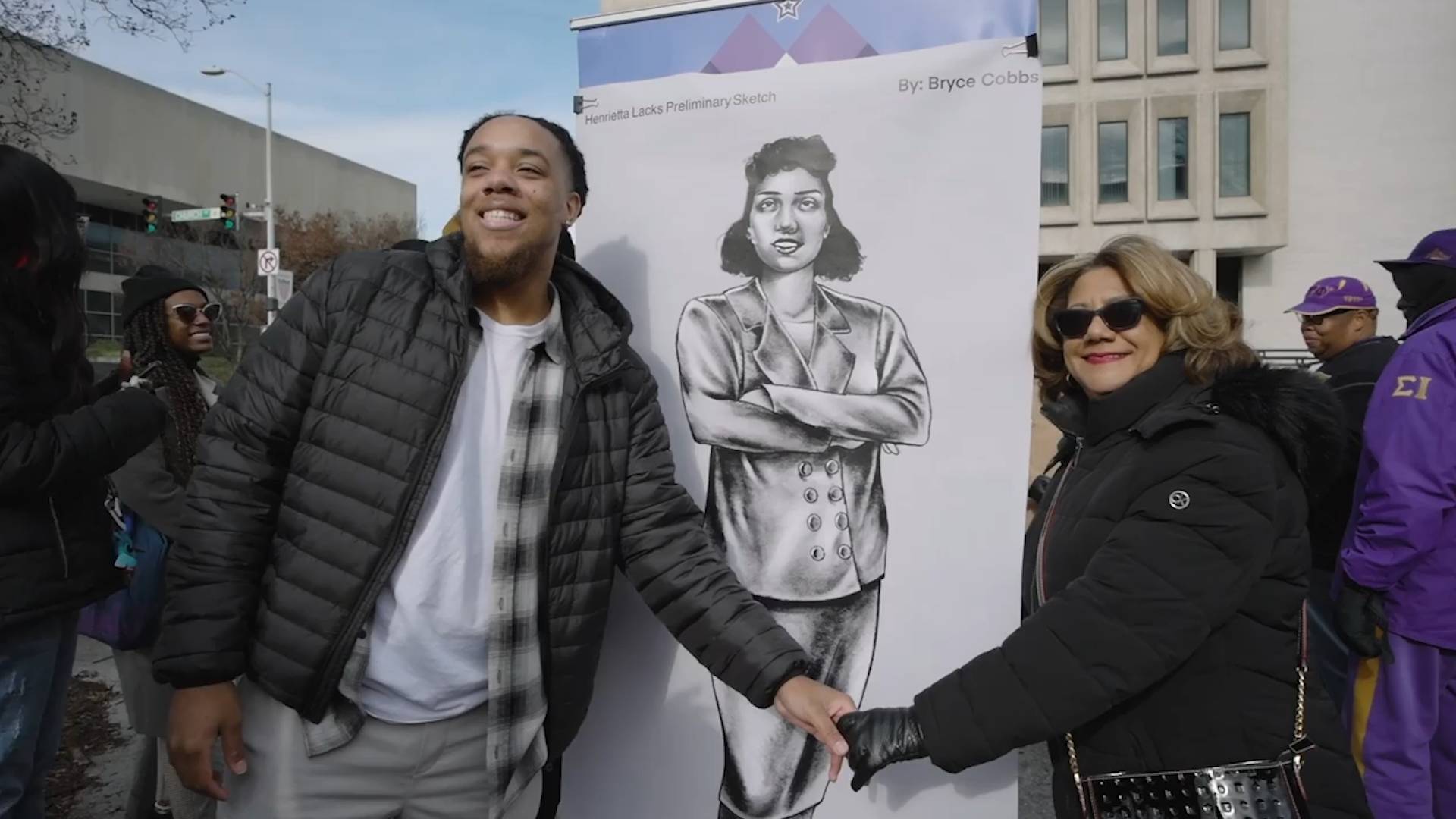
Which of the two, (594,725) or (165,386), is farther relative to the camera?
(165,386)

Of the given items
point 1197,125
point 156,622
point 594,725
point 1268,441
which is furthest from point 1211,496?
point 1197,125

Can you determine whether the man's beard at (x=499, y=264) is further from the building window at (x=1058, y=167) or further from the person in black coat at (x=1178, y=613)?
the building window at (x=1058, y=167)

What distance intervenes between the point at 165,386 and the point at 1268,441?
3253 millimetres

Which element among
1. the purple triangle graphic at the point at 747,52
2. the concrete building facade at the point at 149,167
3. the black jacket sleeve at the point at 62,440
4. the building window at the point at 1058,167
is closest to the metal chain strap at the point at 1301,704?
the purple triangle graphic at the point at 747,52

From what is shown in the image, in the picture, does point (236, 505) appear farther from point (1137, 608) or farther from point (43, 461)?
point (1137, 608)

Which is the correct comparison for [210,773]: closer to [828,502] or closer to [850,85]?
[828,502]

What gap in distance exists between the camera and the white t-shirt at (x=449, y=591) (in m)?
1.71

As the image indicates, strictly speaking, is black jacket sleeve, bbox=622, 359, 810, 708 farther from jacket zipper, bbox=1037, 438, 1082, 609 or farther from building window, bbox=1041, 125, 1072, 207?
building window, bbox=1041, 125, 1072, 207

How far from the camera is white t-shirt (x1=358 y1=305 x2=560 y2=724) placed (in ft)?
5.62

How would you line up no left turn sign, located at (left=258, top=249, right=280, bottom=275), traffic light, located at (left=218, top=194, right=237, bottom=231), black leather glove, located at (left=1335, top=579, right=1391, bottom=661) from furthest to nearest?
1. traffic light, located at (left=218, top=194, right=237, bottom=231)
2. no left turn sign, located at (left=258, top=249, right=280, bottom=275)
3. black leather glove, located at (left=1335, top=579, right=1391, bottom=661)

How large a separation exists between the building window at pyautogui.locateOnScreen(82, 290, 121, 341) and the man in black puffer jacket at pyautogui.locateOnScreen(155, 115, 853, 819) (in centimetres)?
3001

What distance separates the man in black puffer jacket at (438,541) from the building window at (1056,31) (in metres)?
22.3

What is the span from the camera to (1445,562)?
105 inches

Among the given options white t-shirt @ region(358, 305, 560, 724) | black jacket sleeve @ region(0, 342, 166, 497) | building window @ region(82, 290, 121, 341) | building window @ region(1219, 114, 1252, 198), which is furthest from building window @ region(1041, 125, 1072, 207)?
building window @ region(82, 290, 121, 341)
